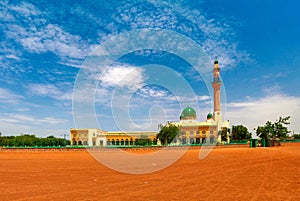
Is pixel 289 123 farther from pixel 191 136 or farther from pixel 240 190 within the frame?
pixel 240 190

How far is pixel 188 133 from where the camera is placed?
3403 inches

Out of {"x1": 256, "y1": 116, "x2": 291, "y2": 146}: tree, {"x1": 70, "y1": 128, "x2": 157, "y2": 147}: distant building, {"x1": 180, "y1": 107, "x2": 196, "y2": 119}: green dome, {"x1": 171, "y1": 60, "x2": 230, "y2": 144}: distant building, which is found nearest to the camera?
{"x1": 256, "y1": 116, "x2": 291, "y2": 146}: tree

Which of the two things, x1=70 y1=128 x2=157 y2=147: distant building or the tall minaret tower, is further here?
x1=70 y1=128 x2=157 y2=147: distant building

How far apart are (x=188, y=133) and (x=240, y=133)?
1790 cm

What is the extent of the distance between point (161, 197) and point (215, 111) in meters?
76.6

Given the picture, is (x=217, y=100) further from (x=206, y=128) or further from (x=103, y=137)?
(x=103, y=137)

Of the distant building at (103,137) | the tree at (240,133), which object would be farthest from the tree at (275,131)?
the distant building at (103,137)

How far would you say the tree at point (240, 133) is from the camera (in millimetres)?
74500

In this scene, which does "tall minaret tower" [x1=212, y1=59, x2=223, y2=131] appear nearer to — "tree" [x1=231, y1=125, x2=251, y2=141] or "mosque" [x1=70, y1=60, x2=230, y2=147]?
"mosque" [x1=70, y1=60, x2=230, y2=147]

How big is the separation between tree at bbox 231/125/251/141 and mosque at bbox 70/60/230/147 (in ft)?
16.9

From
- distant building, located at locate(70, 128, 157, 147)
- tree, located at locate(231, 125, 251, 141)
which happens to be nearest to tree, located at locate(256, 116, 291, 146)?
tree, located at locate(231, 125, 251, 141)

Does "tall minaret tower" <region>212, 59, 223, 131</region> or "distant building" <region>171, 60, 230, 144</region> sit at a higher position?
"tall minaret tower" <region>212, 59, 223, 131</region>

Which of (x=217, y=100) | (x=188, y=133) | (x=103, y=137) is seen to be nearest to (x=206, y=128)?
(x=188, y=133)

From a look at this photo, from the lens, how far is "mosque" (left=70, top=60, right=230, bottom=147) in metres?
82.6
